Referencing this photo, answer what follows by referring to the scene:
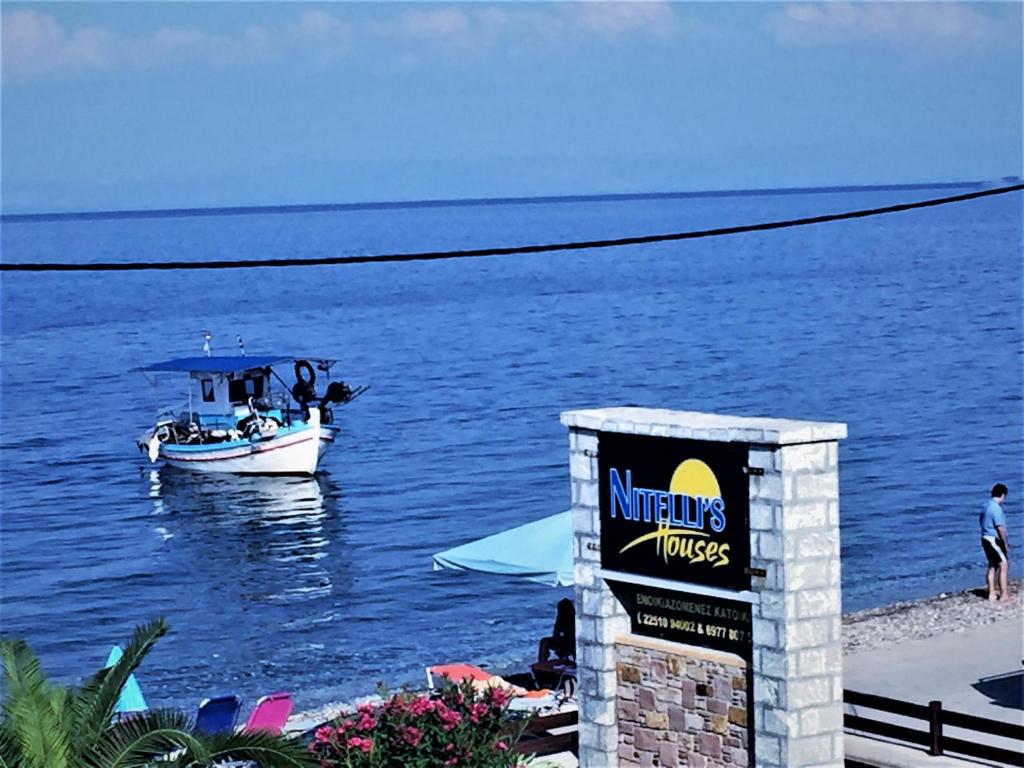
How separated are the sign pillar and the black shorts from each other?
31.2 feet

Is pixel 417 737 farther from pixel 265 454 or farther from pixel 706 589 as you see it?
pixel 265 454

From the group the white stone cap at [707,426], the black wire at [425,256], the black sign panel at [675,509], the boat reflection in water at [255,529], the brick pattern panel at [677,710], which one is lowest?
the boat reflection in water at [255,529]

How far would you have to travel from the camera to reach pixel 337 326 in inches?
4198

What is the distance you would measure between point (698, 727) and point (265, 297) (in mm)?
122711

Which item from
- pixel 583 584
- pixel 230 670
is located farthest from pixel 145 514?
pixel 583 584

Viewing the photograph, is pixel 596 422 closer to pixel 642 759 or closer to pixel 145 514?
pixel 642 759

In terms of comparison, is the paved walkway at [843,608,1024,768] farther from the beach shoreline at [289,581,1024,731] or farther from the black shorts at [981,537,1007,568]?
the black shorts at [981,537,1007,568]

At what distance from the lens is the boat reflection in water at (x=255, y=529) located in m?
35.9

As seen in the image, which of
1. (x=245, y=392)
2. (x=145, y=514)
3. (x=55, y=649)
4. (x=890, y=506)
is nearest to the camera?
(x=55, y=649)

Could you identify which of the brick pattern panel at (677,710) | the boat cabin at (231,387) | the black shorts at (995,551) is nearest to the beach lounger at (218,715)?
the brick pattern panel at (677,710)

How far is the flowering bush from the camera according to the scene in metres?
12.9

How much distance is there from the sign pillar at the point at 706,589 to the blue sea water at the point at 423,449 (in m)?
10.7

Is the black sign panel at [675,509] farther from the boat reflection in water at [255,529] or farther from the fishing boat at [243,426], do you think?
the fishing boat at [243,426]

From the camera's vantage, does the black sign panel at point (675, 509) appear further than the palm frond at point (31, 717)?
Yes
